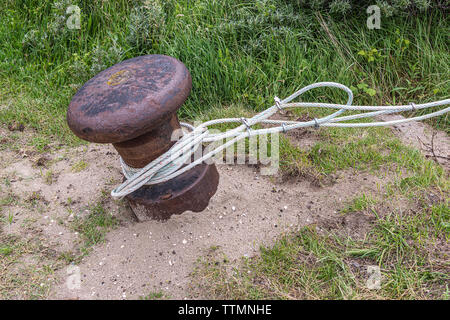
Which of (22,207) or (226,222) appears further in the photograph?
(22,207)

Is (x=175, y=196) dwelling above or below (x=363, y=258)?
above

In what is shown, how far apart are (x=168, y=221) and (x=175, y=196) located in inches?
7.5

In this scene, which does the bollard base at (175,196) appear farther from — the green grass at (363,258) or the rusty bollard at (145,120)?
the green grass at (363,258)

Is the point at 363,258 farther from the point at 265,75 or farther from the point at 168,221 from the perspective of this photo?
the point at 265,75

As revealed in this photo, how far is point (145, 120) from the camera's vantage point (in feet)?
6.14

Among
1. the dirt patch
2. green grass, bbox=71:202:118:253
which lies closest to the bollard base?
green grass, bbox=71:202:118:253

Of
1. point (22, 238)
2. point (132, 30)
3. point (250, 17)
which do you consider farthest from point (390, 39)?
point (22, 238)

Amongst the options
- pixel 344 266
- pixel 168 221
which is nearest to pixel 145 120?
pixel 168 221

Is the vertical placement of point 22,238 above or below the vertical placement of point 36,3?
below

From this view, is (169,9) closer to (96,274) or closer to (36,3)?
(36,3)

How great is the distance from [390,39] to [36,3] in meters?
3.35

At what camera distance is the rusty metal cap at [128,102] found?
73.2 inches

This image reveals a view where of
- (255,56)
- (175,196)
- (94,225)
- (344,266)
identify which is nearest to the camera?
(344,266)

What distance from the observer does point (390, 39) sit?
3486 mm
